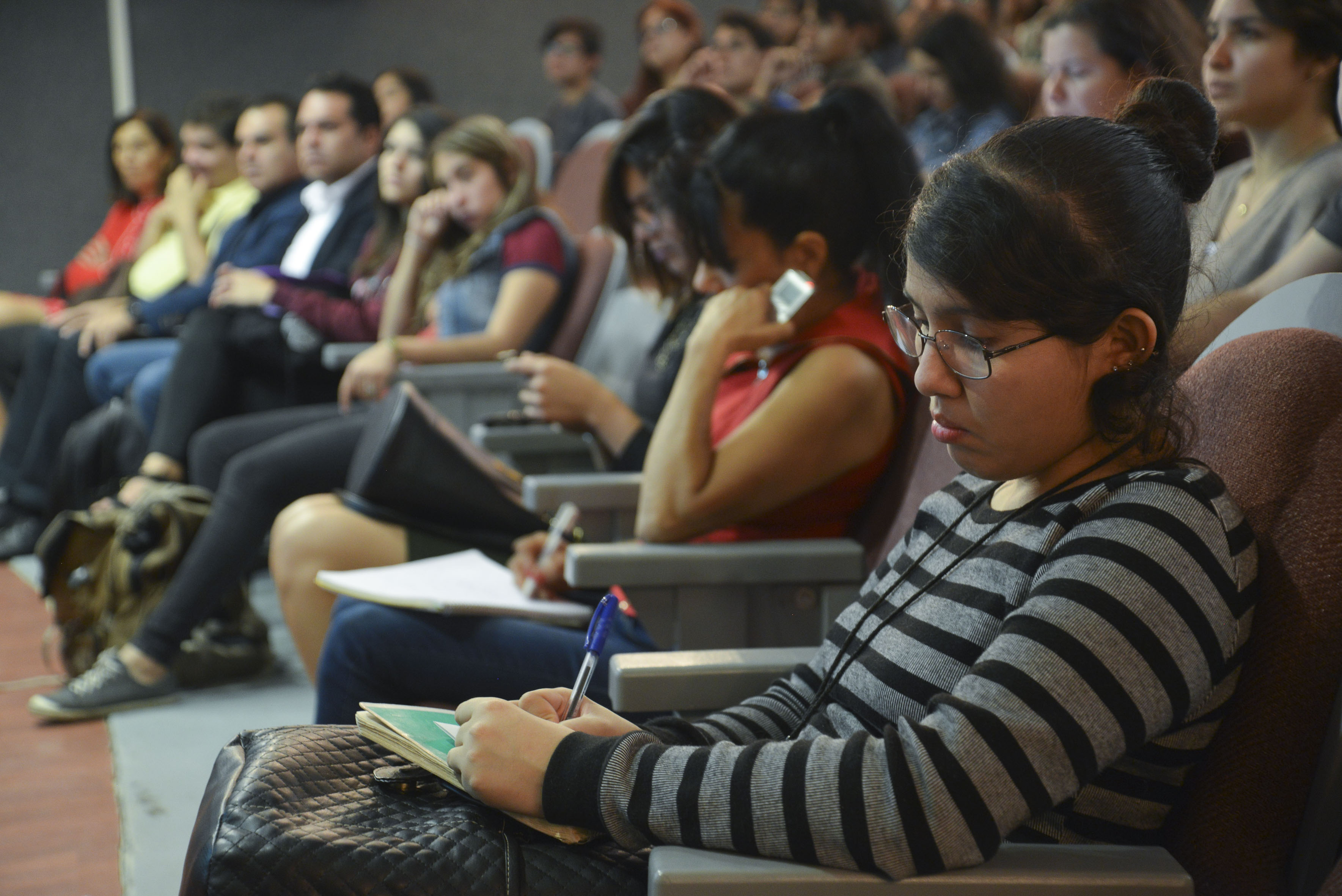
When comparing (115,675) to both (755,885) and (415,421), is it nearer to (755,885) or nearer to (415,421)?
(415,421)

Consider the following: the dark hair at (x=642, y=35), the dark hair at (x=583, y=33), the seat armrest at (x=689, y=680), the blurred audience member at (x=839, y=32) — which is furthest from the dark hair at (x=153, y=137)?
the seat armrest at (x=689, y=680)

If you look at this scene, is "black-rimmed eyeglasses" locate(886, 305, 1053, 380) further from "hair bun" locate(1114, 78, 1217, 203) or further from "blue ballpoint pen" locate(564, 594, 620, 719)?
"blue ballpoint pen" locate(564, 594, 620, 719)

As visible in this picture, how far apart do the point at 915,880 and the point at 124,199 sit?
4.96 m

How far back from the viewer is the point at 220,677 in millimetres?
2420

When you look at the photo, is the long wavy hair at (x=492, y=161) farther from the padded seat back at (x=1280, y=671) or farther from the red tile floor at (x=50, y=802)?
the padded seat back at (x=1280, y=671)

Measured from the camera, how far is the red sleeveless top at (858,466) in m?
1.45

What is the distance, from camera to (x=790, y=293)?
1.47 meters

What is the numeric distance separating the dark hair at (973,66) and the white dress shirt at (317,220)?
1599 mm

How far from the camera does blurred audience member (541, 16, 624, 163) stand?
507cm

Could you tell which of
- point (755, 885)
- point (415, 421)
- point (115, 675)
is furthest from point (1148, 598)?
point (115, 675)

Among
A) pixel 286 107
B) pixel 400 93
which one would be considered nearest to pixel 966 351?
pixel 286 107

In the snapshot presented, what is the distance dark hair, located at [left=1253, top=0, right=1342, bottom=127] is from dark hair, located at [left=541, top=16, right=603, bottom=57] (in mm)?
4100

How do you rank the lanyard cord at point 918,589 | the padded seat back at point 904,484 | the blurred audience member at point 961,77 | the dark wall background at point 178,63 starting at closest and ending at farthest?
1. the lanyard cord at point 918,589
2. the padded seat back at point 904,484
3. the blurred audience member at point 961,77
4. the dark wall background at point 178,63

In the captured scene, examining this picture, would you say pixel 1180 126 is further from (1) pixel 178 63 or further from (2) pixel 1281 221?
(1) pixel 178 63
